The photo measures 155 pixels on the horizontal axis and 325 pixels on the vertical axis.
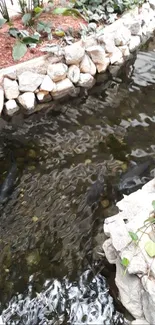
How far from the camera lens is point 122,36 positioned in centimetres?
820

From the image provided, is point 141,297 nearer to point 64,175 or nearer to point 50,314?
point 50,314

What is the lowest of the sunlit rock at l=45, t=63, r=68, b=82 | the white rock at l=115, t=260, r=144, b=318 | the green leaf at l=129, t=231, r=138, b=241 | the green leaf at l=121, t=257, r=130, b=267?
the white rock at l=115, t=260, r=144, b=318

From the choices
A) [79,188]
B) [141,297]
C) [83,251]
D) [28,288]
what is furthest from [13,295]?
[79,188]

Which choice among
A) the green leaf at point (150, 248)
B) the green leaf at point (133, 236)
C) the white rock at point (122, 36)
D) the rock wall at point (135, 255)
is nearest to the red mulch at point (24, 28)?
the white rock at point (122, 36)

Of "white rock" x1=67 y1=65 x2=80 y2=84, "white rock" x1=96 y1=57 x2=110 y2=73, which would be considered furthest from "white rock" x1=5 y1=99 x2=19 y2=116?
"white rock" x1=96 y1=57 x2=110 y2=73

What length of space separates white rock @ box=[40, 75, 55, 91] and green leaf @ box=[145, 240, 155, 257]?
3551 mm

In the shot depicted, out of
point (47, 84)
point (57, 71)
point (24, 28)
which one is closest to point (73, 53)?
point (57, 71)

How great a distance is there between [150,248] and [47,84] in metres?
3.66

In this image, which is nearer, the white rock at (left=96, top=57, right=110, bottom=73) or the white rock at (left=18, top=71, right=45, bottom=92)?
the white rock at (left=18, top=71, right=45, bottom=92)

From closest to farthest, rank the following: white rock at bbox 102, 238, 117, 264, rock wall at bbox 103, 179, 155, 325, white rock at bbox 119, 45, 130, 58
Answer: rock wall at bbox 103, 179, 155, 325 < white rock at bbox 102, 238, 117, 264 < white rock at bbox 119, 45, 130, 58

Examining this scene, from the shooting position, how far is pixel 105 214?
16.1 ft

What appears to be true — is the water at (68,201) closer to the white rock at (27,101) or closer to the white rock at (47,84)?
the white rock at (27,101)

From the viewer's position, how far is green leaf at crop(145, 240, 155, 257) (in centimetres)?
394

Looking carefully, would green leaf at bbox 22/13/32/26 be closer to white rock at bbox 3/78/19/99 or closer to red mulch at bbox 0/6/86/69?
red mulch at bbox 0/6/86/69
